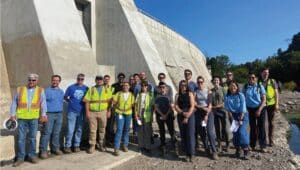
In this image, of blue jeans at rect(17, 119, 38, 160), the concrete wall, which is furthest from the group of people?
the concrete wall

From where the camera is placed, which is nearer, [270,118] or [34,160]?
[34,160]

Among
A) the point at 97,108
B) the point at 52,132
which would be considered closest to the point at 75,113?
the point at 97,108

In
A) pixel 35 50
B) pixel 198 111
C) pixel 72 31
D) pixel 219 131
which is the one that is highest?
pixel 72 31

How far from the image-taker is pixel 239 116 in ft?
22.2

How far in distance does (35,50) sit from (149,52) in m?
5.48

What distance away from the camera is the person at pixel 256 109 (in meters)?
7.06

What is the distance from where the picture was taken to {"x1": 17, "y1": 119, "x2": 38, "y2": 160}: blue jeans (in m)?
5.58

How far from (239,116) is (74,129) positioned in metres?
3.54

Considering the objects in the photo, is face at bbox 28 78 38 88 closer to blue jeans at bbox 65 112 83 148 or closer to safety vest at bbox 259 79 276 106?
blue jeans at bbox 65 112 83 148

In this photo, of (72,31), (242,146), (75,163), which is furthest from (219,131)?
(72,31)

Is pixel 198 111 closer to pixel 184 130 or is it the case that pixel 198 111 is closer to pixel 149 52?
pixel 184 130

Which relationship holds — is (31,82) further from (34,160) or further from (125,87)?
(125,87)

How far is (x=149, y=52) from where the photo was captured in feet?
41.1

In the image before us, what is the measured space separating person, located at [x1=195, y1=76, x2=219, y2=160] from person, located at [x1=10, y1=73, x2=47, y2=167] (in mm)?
3119
